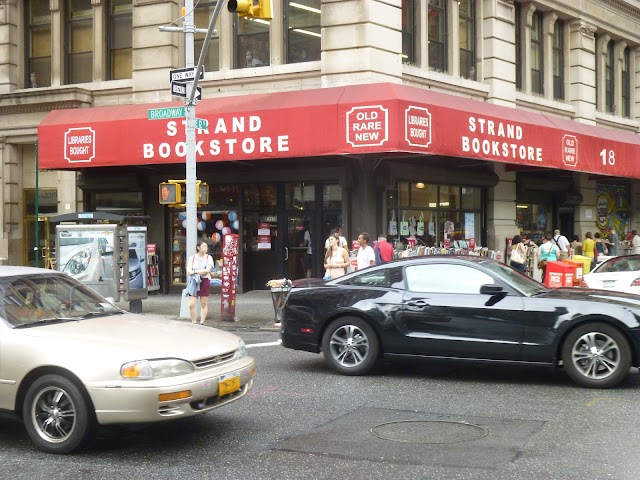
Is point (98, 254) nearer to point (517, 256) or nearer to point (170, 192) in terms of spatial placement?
point (170, 192)

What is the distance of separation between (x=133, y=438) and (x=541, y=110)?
19.7 m

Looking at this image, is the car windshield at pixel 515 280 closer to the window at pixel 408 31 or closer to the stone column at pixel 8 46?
the window at pixel 408 31

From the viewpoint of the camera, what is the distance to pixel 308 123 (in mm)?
17016

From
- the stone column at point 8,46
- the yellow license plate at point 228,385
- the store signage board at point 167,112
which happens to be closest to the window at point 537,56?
the store signage board at point 167,112

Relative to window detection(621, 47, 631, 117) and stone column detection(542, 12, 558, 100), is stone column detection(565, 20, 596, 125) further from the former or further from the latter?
window detection(621, 47, 631, 117)

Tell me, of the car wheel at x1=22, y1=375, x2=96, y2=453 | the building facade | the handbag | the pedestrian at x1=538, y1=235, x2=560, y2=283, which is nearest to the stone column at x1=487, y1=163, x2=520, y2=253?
the building facade

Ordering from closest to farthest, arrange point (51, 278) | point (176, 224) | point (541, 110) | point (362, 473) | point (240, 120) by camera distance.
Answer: point (362, 473)
point (51, 278)
point (240, 120)
point (176, 224)
point (541, 110)

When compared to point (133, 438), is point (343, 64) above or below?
above

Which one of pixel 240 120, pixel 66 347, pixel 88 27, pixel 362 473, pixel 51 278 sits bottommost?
pixel 362 473

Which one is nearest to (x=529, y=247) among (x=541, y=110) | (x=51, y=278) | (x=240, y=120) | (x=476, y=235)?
(x=476, y=235)

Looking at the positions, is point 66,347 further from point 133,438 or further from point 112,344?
point 133,438

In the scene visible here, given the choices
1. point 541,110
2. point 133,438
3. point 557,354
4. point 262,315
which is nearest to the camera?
point 133,438

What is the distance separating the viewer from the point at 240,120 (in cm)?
1773

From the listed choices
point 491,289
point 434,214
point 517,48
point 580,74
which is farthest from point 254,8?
point 580,74
